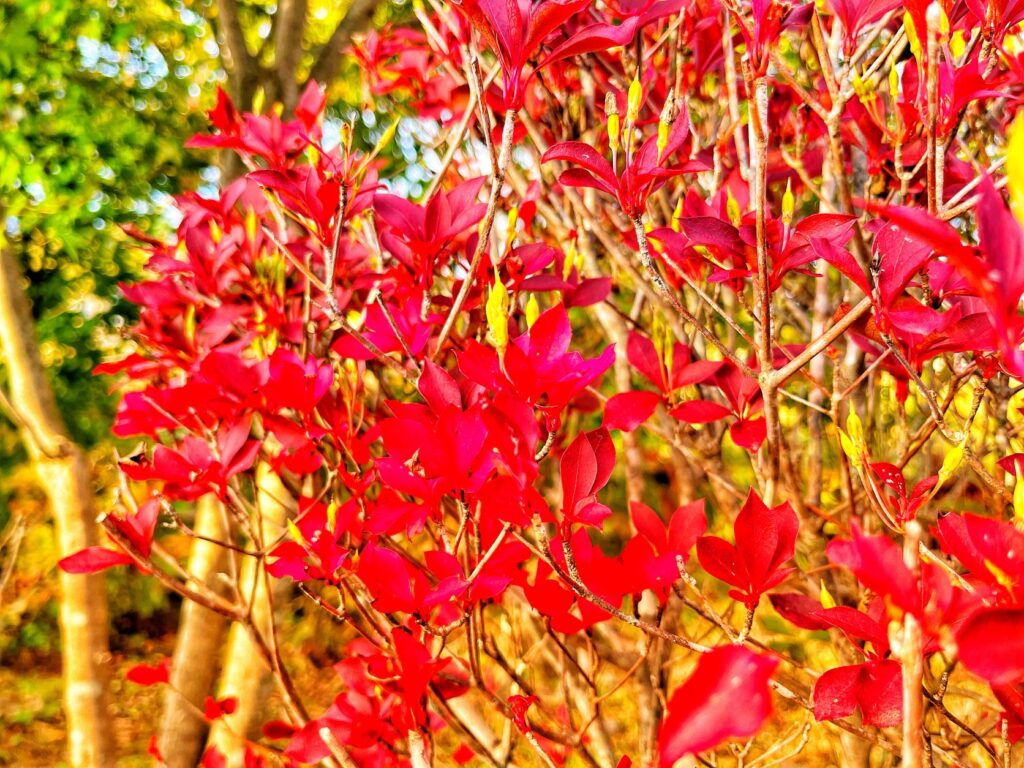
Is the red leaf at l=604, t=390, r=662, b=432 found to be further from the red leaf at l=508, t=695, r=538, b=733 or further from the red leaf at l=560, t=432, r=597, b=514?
the red leaf at l=508, t=695, r=538, b=733

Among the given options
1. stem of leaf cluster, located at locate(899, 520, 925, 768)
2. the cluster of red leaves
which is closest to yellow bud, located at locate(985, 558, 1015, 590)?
the cluster of red leaves

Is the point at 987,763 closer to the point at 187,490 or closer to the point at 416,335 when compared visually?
the point at 416,335

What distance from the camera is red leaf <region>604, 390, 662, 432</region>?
0.88m

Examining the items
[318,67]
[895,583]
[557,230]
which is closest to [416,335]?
[895,583]

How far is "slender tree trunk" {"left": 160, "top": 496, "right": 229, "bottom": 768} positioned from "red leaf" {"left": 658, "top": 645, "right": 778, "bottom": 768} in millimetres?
2159

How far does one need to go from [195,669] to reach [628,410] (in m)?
2.01

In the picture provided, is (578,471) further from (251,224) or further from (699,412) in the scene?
(251,224)

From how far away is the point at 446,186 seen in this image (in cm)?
195

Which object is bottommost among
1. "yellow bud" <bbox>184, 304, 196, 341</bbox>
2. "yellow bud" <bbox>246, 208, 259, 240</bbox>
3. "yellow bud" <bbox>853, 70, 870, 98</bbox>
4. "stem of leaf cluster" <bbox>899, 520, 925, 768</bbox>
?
"stem of leaf cluster" <bbox>899, 520, 925, 768</bbox>

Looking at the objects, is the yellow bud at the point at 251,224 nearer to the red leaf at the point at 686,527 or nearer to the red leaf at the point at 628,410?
the red leaf at the point at 628,410

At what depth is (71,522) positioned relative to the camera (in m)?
2.32

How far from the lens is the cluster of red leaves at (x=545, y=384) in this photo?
1.86ft

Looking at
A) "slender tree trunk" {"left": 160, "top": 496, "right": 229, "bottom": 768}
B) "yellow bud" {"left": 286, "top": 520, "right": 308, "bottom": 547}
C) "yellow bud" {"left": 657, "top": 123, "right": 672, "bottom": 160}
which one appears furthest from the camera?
"slender tree trunk" {"left": 160, "top": 496, "right": 229, "bottom": 768}

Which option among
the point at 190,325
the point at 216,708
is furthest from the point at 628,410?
the point at 216,708
